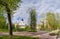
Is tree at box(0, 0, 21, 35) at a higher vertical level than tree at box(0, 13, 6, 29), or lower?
higher

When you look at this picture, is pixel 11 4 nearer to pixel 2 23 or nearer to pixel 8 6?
pixel 8 6

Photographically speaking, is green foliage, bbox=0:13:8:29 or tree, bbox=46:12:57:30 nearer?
green foliage, bbox=0:13:8:29

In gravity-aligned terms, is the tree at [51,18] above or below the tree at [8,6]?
below

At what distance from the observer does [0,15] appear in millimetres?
3996

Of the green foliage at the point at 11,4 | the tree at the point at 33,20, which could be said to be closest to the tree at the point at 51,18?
the tree at the point at 33,20

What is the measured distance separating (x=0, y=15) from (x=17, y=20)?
46 centimetres

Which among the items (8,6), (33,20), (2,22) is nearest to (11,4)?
(8,6)

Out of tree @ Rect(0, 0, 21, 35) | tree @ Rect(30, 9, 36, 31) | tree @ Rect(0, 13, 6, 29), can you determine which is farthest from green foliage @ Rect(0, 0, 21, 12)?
tree @ Rect(30, 9, 36, 31)

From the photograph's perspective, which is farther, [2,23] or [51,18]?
[51,18]

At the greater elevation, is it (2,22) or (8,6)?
(8,6)

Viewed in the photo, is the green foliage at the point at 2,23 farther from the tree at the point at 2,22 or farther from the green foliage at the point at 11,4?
the green foliage at the point at 11,4

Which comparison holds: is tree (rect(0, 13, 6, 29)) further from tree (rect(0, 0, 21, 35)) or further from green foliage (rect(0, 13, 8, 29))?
tree (rect(0, 0, 21, 35))

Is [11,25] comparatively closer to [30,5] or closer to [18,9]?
[18,9]

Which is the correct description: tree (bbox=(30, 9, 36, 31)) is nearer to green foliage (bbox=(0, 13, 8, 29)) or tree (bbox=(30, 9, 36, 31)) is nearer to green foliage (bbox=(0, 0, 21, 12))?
green foliage (bbox=(0, 0, 21, 12))
